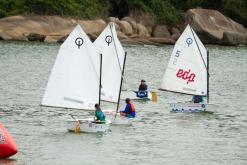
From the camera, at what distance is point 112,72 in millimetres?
51281

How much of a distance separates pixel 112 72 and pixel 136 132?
5.45 metres

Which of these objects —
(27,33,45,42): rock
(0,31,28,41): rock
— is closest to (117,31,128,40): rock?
(27,33,45,42): rock

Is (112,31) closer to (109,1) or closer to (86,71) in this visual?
(86,71)

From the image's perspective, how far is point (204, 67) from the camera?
5784cm

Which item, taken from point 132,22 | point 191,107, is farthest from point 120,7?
point 191,107

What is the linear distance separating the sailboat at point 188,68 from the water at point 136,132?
6.43 ft

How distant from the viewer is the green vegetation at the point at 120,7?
402ft

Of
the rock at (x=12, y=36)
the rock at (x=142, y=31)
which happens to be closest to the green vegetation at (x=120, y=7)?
the rock at (x=142, y=31)

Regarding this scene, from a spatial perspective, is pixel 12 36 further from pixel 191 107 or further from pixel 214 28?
pixel 191 107

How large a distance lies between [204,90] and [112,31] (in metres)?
7.76

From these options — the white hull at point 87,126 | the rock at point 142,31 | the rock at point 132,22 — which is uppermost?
the rock at point 132,22

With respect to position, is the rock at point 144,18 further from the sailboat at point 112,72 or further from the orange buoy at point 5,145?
the orange buoy at point 5,145

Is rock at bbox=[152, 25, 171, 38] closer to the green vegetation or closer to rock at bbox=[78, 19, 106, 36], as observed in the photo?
the green vegetation

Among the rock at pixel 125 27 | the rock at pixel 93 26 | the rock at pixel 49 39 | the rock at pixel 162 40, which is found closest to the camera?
the rock at pixel 49 39
